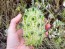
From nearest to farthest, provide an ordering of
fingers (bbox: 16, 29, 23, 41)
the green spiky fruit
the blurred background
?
1. the green spiky fruit
2. fingers (bbox: 16, 29, 23, 41)
3. the blurred background

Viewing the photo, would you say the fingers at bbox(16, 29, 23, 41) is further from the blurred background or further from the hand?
the blurred background

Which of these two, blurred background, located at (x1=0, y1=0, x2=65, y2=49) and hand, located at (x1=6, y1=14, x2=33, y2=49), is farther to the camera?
blurred background, located at (x1=0, y1=0, x2=65, y2=49)

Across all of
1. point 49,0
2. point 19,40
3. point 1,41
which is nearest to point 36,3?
point 49,0

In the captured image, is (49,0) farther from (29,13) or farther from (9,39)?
(29,13)

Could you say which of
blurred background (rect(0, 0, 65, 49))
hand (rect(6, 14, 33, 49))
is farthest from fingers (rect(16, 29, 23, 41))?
blurred background (rect(0, 0, 65, 49))

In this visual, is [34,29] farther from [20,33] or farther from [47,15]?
[47,15]

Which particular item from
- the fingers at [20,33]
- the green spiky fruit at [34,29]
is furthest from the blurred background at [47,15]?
the green spiky fruit at [34,29]

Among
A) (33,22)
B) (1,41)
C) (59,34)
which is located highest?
(33,22)

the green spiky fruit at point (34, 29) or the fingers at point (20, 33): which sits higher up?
the green spiky fruit at point (34, 29)

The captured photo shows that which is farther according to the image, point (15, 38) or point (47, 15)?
point (47, 15)

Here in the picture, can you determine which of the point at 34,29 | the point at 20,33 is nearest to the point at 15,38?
the point at 20,33

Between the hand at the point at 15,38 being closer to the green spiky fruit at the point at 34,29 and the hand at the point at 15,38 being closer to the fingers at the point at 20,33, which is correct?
the fingers at the point at 20,33
